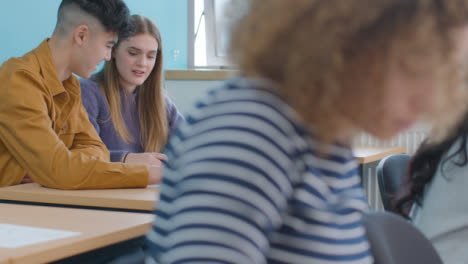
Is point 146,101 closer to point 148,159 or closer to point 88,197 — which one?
point 148,159

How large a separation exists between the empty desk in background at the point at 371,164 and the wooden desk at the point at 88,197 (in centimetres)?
163

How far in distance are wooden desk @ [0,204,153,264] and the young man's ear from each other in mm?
778

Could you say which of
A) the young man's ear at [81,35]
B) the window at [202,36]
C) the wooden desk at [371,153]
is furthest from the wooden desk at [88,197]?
the window at [202,36]

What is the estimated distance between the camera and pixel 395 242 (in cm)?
89

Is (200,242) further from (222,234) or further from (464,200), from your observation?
(464,200)

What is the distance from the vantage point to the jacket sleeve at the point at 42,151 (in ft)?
5.34

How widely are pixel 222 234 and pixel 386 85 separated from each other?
17 cm

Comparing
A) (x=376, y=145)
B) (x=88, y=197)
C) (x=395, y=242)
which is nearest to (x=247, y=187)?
(x=395, y=242)

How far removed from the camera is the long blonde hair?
2.61 meters

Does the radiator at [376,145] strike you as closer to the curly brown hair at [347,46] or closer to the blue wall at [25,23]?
the blue wall at [25,23]

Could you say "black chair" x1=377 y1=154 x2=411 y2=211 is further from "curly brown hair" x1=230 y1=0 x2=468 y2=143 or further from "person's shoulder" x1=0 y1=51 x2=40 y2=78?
"curly brown hair" x1=230 y1=0 x2=468 y2=143

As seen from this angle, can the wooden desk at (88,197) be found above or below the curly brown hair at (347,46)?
below

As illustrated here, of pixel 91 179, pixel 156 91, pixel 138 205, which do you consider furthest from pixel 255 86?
pixel 156 91

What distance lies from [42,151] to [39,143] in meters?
0.03
